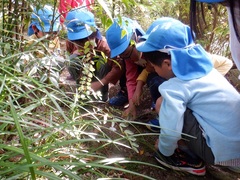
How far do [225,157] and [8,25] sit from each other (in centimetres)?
117

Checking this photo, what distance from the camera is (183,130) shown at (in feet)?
5.20

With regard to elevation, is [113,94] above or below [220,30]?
below

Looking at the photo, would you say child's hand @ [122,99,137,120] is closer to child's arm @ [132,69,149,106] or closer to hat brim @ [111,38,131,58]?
child's arm @ [132,69,149,106]

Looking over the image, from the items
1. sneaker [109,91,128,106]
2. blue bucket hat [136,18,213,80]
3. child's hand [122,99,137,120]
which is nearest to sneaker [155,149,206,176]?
child's hand [122,99,137,120]

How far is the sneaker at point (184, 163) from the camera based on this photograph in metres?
1.63

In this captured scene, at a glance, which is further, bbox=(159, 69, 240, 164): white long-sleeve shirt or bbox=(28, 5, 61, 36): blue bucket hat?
bbox=(159, 69, 240, 164): white long-sleeve shirt

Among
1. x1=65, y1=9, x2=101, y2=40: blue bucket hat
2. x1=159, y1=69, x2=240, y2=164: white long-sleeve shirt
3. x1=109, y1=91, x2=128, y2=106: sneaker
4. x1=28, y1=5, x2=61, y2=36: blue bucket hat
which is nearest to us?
x1=28, y1=5, x2=61, y2=36: blue bucket hat

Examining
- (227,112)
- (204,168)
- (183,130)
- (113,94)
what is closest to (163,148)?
(183,130)

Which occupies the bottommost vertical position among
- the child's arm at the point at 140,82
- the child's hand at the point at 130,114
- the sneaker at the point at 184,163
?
the sneaker at the point at 184,163

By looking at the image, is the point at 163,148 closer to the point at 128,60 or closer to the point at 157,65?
the point at 157,65

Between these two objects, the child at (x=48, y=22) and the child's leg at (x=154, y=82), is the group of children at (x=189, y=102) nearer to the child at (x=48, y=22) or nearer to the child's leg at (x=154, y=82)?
the child at (x=48, y=22)

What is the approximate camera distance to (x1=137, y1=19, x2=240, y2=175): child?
1.46 meters

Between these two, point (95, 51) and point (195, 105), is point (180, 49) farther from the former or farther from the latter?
point (95, 51)

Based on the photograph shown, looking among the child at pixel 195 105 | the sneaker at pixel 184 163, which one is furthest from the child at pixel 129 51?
the sneaker at pixel 184 163
